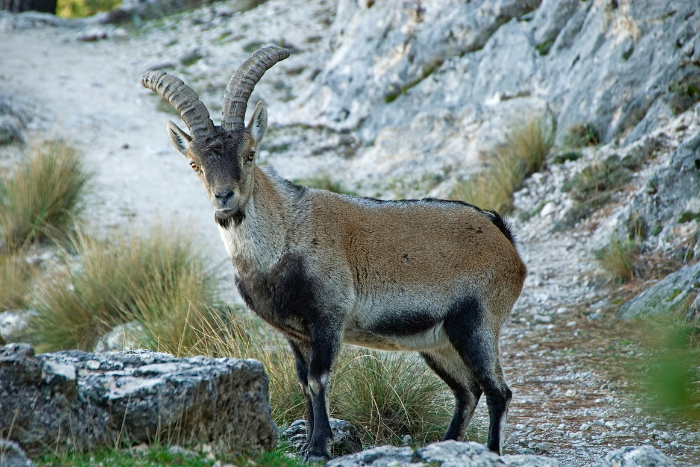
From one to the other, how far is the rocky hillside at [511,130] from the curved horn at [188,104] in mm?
3845

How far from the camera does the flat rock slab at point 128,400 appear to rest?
14.3ft

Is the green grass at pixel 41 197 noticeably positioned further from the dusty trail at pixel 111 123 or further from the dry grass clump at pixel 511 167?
the dry grass clump at pixel 511 167

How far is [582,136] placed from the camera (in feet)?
40.9

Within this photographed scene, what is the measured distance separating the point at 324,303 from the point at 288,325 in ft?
1.14

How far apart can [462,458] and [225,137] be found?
306 cm

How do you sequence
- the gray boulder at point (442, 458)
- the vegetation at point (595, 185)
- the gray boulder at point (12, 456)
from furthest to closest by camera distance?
the vegetation at point (595, 185) < the gray boulder at point (442, 458) < the gray boulder at point (12, 456)

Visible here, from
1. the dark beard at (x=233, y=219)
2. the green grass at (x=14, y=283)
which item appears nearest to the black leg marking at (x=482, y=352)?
the dark beard at (x=233, y=219)

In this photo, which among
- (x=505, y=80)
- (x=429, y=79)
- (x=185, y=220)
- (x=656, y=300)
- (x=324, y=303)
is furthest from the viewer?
(x=429, y=79)

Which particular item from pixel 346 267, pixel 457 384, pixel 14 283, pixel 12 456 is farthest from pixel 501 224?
pixel 14 283

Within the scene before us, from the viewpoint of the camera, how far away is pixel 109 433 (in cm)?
458

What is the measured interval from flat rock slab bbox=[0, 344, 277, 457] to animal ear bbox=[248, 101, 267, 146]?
6.95ft

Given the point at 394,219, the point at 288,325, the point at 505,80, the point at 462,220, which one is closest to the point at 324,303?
the point at 288,325

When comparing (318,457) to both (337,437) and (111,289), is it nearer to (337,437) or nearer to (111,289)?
(337,437)

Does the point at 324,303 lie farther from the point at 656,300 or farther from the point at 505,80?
the point at 505,80
